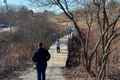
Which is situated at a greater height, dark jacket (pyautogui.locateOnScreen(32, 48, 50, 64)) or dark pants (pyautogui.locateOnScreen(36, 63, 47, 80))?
dark jacket (pyautogui.locateOnScreen(32, 48, 50, 64))

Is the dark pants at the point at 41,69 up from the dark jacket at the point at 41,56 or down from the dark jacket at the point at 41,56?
down

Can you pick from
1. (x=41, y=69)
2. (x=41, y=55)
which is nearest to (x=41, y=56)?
(x=41, y=55)

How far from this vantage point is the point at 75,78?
1844 cm

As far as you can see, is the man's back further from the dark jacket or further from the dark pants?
the dark pants

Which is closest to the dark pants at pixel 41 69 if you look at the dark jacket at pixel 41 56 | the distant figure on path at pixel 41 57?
the distant figure on path at pixel 41 57

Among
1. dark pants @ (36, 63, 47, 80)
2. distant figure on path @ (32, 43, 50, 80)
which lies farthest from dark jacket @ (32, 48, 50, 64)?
dark pants @ (36, 63, 47, 80)

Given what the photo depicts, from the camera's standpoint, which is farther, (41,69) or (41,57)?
(41,69)

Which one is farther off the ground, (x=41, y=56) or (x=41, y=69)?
(x=41, y=56)

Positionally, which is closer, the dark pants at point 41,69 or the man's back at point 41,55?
the man's back at point 41,55

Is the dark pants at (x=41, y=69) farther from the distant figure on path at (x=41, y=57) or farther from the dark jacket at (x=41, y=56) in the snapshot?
the dark jacket at (x=41, y=56)

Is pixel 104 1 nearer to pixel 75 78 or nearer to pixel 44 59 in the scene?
pixel 44 59

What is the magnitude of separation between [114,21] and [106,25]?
0.57m

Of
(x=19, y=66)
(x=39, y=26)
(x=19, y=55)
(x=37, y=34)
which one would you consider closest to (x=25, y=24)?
(x=39, y=26)

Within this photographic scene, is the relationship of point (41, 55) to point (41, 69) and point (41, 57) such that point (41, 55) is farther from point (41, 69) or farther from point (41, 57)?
point (41, 69)
